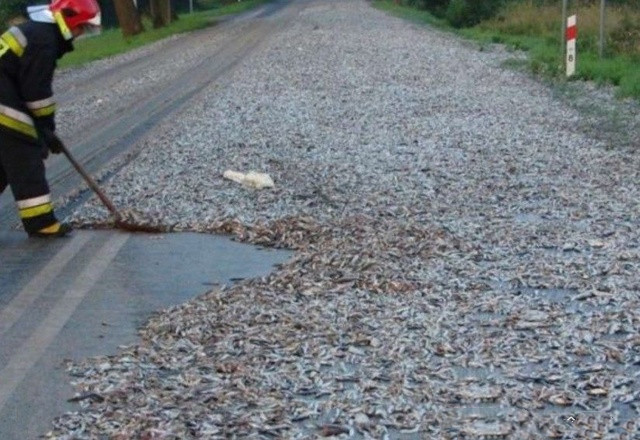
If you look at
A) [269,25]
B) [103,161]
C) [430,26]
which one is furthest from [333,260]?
[269,25]

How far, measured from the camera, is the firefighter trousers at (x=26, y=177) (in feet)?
33.0

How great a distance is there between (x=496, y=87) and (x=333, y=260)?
1358 cm

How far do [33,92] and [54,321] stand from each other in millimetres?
2847

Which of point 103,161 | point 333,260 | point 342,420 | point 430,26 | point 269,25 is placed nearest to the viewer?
point 342,420

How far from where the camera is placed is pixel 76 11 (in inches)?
394

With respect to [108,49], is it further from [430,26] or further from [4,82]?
[4,82]

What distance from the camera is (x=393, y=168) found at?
12883 mm

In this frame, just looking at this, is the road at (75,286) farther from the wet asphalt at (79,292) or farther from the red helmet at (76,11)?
the red helmet at (76,11)

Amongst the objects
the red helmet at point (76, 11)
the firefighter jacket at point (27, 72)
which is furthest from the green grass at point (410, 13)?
the firefighter jacket at point (27, 72)

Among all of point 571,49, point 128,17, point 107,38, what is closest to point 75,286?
point 571,49

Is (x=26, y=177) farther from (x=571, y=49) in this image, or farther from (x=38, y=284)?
(x=571, y=49)

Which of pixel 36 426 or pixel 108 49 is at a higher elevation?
pixel 36 426

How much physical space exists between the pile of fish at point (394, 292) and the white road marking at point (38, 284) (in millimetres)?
826

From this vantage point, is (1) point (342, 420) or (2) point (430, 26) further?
(2) point (430, 26)
